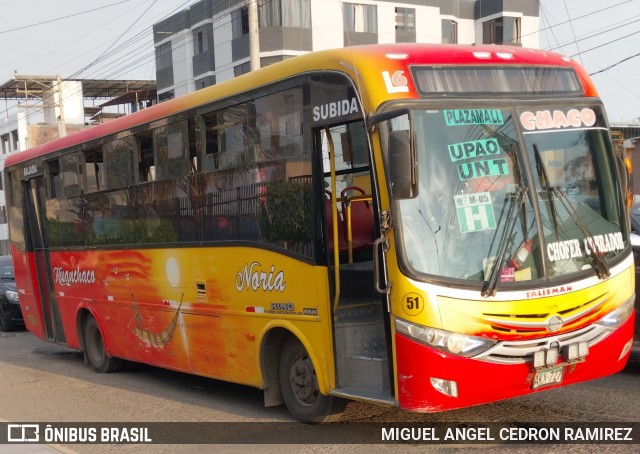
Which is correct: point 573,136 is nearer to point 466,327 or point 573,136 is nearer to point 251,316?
point 466,327

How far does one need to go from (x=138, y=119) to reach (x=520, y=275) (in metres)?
5.98

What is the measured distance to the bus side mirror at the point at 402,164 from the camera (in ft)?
20.5

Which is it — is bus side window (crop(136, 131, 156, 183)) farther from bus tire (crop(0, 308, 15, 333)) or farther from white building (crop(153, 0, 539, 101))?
white building (crop(153, 0, 539, 101))

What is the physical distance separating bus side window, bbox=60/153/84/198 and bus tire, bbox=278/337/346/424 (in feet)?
18.2

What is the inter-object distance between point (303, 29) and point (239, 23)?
3.91 meters

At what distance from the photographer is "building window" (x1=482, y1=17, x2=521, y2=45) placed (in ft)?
157

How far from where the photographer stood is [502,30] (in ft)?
158

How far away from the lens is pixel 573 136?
7168mm

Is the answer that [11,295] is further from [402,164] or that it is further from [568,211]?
[568,211]

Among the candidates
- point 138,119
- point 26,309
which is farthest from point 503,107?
point 26,309

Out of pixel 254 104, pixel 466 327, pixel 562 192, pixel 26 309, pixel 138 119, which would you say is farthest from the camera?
pixel 26 309

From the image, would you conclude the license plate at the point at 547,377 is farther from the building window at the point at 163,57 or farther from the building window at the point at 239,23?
the building window at the point at 163,57

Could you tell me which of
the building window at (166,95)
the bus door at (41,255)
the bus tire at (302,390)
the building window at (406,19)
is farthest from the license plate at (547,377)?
the building window at (166,95)

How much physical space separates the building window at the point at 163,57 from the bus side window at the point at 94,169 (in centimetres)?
3988
